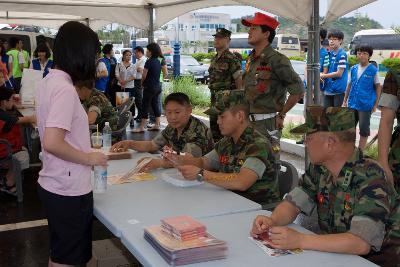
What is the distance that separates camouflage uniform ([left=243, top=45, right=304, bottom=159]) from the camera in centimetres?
371

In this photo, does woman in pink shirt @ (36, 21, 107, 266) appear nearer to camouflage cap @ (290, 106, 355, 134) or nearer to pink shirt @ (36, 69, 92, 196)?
pink shirt @ (36, 69, 92, 196)

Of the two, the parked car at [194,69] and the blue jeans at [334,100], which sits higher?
the parked car at [194,69]

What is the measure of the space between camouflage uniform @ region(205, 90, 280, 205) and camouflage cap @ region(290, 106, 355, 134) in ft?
2.08

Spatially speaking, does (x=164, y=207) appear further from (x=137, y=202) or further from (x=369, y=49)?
(x=369, y=49)

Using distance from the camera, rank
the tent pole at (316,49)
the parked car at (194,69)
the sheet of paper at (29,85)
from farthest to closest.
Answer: the parked car at (194,69), the sheet of paper at (29,85), the tent pole at (316,49)

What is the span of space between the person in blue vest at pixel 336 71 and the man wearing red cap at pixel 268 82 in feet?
7.41

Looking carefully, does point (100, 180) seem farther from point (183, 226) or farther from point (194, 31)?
point (194, 31)

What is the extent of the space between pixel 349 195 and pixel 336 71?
4411 mm

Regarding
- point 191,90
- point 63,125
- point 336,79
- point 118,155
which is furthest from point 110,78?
point 63,125

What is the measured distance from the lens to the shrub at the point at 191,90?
1106cm

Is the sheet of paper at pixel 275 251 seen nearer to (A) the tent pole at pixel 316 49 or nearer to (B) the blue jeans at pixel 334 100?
(A) the tent pole at pixel 316 49

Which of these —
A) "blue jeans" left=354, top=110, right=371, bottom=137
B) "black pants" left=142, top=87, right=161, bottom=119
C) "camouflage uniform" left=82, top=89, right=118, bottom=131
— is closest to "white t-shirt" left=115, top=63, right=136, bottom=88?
"black pants" left=142, top=87, right=161, bottom=119

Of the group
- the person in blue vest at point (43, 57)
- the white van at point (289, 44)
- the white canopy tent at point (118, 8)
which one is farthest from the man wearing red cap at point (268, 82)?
the white van at point (289, 44)

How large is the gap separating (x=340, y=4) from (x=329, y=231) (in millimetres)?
2940
